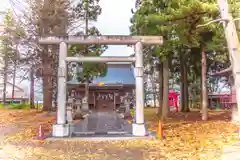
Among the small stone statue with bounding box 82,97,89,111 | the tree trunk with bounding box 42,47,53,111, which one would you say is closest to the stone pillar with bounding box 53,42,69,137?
the tree trunk with bounding box 42,47,53,111

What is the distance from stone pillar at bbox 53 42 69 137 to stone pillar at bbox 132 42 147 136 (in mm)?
2894

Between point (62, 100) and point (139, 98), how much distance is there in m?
3.19

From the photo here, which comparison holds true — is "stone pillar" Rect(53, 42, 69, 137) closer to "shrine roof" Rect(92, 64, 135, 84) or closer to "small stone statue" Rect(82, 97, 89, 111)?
"small stone statue" Rect(82, 97, 89, 111)

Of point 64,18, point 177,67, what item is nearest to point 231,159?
point 64,18

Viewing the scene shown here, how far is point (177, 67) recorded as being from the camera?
102 feet

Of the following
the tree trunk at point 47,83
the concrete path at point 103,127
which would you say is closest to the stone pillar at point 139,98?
the concrete path at point 103,127

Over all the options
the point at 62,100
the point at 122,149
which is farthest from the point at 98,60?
the point at 122,149

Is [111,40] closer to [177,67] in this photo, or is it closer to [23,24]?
[23,24]

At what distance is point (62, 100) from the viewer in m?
12.0

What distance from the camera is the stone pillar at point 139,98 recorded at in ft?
38.8

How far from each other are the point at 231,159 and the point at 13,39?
1950 cm

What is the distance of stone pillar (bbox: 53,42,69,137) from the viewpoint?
38.4 feet

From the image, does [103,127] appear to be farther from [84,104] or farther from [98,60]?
[84,104]

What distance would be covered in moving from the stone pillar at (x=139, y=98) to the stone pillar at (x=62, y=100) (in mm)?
2894
